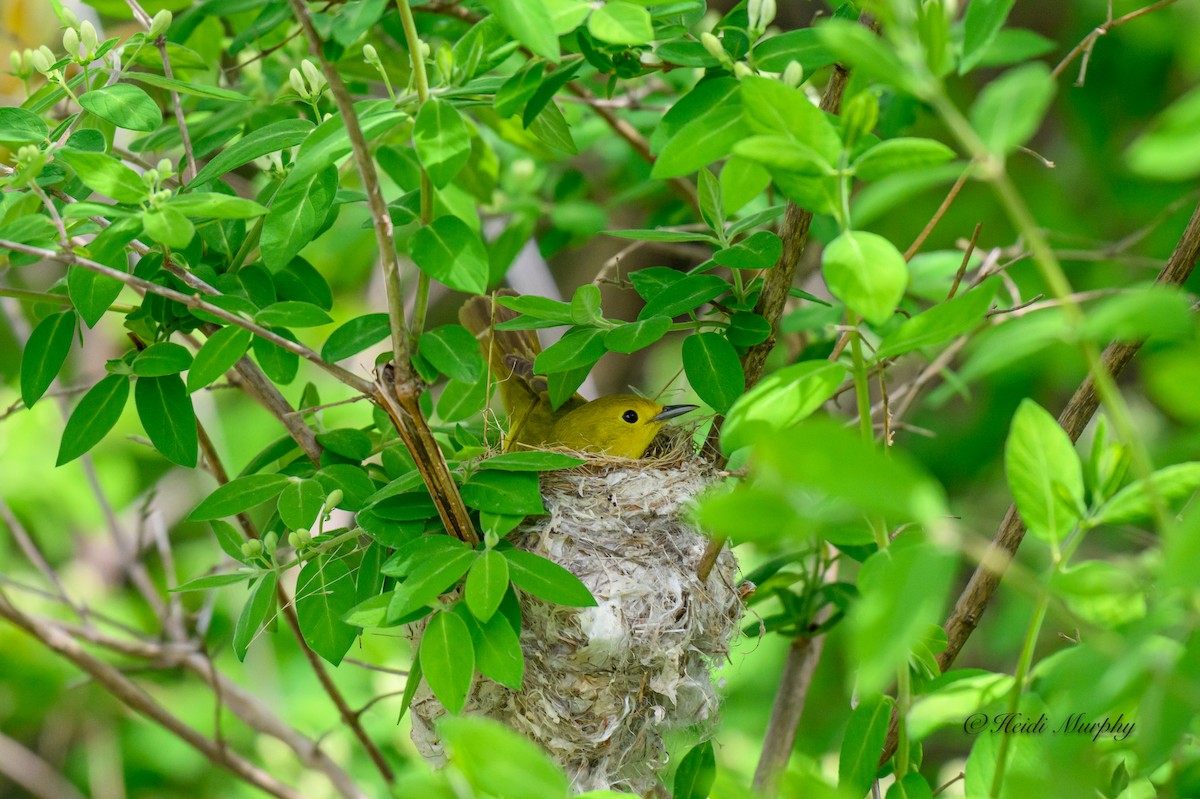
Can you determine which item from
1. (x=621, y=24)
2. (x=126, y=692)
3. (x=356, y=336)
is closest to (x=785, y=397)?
(x=621, y=24)

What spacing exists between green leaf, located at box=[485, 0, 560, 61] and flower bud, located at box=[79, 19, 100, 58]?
998mm

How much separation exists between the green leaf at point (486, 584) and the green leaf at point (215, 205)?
0.71 metres

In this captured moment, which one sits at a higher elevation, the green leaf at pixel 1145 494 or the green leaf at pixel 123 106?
the green leaf at pixel 123 106

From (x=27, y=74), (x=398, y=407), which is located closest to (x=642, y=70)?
(x=398, y=407)

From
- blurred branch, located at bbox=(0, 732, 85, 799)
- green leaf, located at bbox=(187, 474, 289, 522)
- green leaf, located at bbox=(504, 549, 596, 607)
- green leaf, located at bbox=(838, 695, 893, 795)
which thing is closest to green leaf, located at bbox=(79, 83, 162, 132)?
green leaf, located at bbox=(187, 474, 289, 522)

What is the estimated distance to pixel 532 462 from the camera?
6.85 ft

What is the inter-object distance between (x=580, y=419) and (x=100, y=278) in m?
2.14

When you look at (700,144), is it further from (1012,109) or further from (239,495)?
(239,495)

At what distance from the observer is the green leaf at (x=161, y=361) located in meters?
2.21

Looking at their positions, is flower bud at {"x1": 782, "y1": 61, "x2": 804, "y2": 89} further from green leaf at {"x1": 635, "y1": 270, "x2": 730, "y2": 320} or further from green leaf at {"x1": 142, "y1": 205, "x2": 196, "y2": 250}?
green leaf at {"x1": 142, "y1": 205, "x2": 196, "y2": 250}

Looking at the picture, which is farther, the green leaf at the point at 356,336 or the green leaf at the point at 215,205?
the green leaf at the point at 356,336

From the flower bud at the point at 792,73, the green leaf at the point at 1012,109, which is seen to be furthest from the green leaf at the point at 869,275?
the flower bud at the point at 792,73

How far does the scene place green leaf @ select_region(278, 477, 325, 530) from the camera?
221cm
